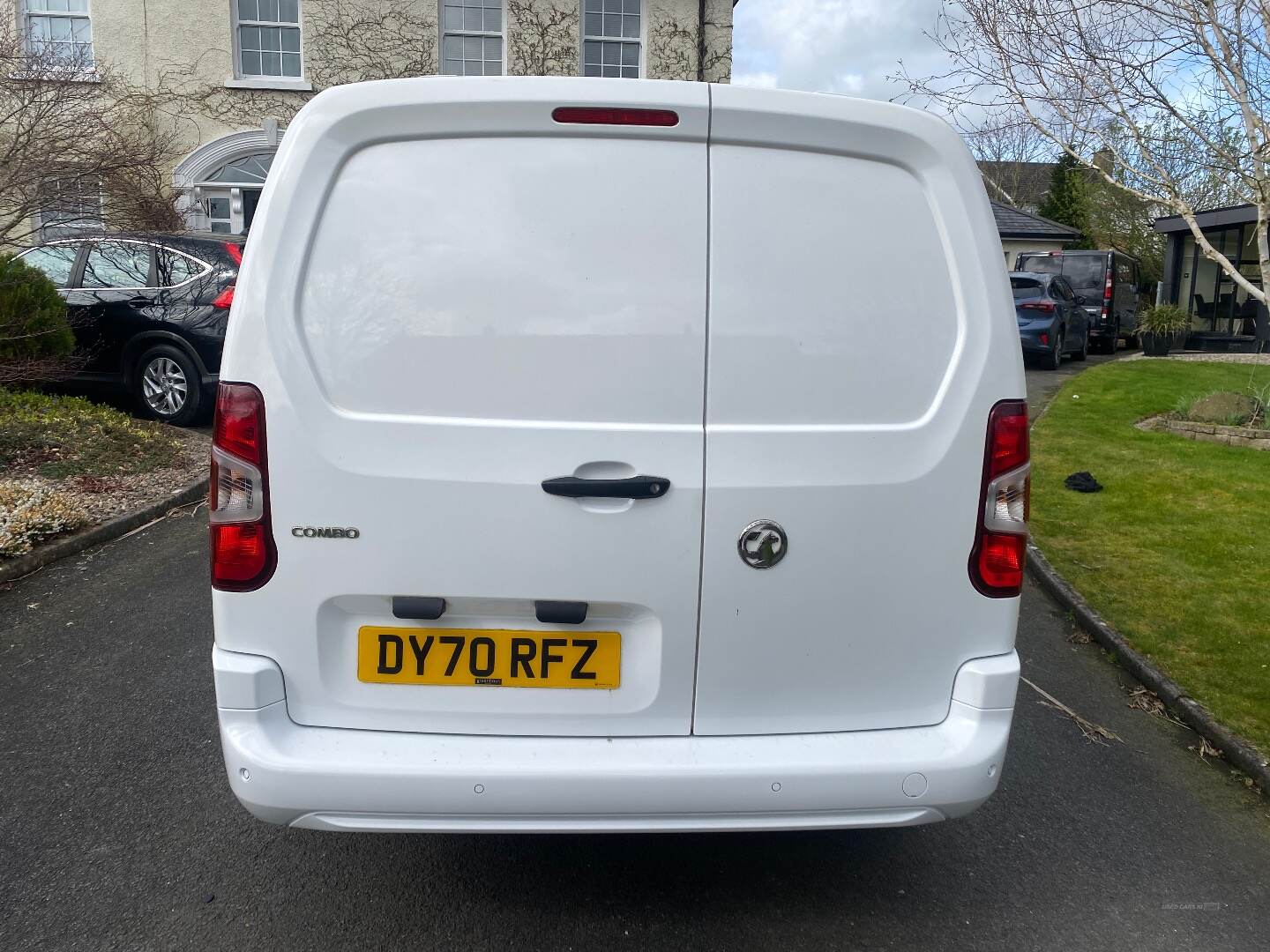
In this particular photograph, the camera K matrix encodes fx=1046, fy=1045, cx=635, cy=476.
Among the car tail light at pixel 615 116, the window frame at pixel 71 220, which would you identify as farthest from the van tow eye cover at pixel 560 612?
the window frame at pixel 71 220

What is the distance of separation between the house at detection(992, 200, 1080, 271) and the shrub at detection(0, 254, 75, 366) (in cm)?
2904

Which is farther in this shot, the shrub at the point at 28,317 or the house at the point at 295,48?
the house at the point at 295,48

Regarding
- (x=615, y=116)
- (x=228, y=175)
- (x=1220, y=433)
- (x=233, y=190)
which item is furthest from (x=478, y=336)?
(x=228, y=175)

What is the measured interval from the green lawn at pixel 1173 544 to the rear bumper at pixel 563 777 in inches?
93.2

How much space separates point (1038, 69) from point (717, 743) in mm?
9508

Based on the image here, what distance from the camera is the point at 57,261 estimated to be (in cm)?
992

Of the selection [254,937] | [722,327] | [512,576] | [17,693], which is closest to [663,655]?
[512,576]

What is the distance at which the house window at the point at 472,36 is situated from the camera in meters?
17.5

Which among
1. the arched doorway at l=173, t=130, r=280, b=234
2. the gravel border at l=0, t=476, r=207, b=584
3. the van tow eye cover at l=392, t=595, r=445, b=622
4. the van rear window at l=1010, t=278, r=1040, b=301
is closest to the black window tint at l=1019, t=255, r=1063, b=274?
the van rear window at l=1010, t=278, r=1040, b=301

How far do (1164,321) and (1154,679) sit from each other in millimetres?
18307

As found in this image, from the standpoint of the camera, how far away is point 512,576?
2.43m

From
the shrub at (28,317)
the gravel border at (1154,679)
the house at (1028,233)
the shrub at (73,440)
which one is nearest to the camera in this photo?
the gravel border at (1154,679)

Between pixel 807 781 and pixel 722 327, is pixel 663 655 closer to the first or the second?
pixel 807 781

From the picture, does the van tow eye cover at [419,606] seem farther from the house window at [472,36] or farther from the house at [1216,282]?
the house at [1216,282]
